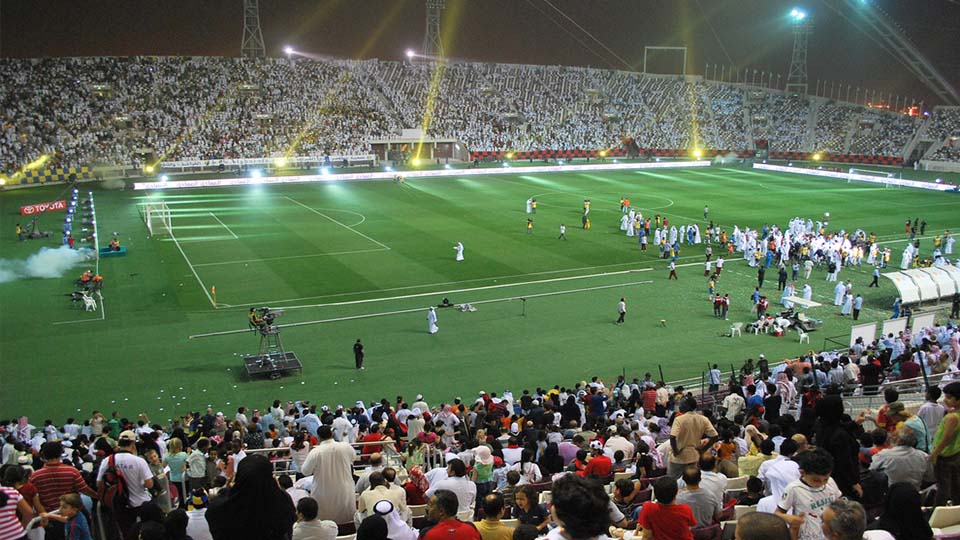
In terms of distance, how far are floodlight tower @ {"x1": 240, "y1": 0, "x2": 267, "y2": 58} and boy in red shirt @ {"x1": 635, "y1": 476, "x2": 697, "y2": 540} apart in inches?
3240

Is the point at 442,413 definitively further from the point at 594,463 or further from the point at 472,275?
the point at 472,275

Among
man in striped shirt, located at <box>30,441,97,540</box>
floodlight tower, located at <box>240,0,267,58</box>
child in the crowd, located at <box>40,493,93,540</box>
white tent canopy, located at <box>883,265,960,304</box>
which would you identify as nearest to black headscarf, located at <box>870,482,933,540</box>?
child in the crowd, located at <box>40,493,93,540</box>

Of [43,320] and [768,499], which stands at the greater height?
[768,499]

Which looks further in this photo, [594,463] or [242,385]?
[242,385]

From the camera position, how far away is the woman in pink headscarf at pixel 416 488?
9578 mm

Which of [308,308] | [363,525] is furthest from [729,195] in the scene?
[363,525]

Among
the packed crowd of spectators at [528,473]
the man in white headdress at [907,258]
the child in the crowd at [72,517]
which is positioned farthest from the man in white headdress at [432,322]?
the man in white headdress at [907,258]

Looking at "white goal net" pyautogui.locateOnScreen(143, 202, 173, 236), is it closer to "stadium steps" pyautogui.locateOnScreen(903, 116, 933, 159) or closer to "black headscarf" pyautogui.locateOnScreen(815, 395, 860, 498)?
"black headscarf" pyautogui.locateOnScreen(815, 395, 860, 498)

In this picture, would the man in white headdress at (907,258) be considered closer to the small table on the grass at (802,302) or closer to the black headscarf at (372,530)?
the small table on the grass at (802,302)

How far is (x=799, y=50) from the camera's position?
326 feet

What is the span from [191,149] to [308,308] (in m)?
48.8

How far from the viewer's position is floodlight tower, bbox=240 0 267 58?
3159 inches

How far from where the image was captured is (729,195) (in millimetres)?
60844

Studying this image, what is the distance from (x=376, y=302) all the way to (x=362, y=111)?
5841cm
